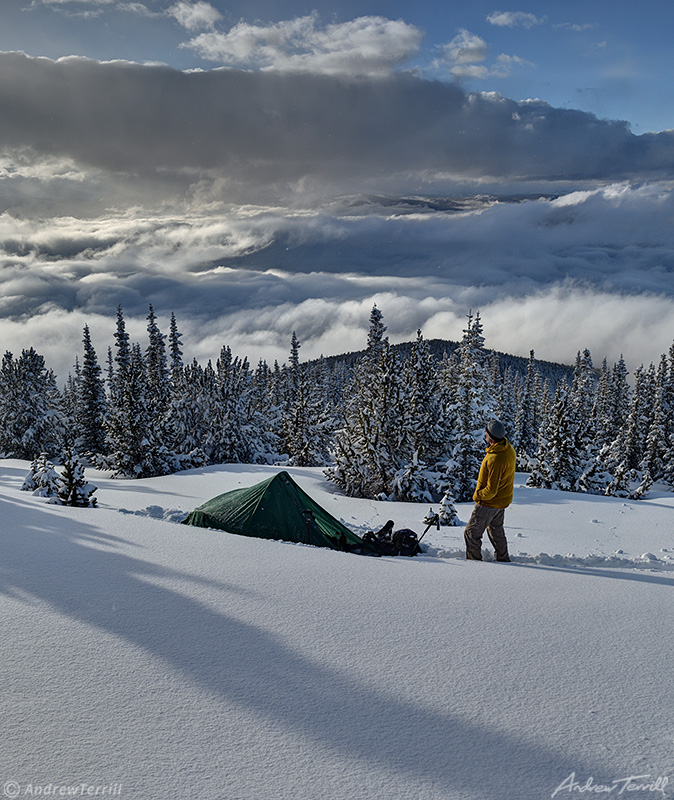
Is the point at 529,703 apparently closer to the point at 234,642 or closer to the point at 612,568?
the point at 234,642

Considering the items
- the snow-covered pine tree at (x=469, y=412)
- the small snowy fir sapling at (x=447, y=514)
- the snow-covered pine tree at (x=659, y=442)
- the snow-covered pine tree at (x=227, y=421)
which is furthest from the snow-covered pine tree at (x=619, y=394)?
the small snowy fir sapling at (x=447, y=514)

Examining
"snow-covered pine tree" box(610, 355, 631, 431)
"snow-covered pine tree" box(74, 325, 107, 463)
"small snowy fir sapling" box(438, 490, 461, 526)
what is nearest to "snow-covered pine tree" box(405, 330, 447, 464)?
"small snowy fir sapling" box(438, 490, 461, 526)

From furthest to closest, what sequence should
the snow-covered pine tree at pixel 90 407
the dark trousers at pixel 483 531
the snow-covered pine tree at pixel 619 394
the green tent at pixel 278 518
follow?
the snow-covered pine tree at pixel 619 394, the snow-covered pine tree at pixel 90 407, the green tent at pixel 278 518, the dark trousers at pixel 483 531

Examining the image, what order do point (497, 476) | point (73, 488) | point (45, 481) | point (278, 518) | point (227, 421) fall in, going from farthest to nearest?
1. point (227, 421)
2. point (45, 481)
3. point (73, 488)
4. point (278, 518)
5. point (497, 476)

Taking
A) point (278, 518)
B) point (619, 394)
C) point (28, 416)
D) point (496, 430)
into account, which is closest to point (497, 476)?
point (496, 430)

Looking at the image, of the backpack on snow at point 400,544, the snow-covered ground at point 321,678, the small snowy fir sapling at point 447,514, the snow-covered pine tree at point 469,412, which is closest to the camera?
the snow-covered ground at point 321,678

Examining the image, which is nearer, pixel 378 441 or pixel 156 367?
pixel 378 441

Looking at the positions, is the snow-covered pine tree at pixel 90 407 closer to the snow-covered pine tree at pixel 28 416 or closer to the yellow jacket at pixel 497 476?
the snow-covered pine tree at pixel 28 416

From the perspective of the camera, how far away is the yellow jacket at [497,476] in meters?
7.74

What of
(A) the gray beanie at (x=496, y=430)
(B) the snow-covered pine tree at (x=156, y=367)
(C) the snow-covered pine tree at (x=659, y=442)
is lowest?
(C) the snow-covered pine tree at (x=659, y=442)

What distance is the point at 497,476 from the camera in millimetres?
7766

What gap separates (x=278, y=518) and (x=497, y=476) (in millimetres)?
4434

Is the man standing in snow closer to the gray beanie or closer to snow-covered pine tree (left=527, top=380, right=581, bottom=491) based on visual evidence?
the gray beanie

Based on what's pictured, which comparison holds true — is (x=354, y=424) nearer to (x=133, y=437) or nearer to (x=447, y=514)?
(x=447, y=514)
